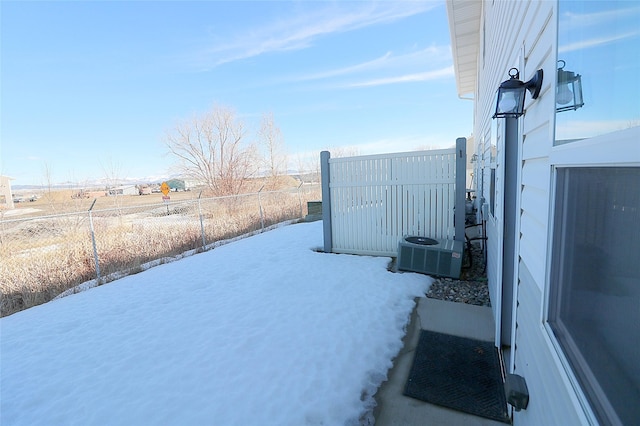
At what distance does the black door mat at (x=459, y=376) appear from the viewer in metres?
2.18

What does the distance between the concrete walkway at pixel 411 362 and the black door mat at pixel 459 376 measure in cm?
6

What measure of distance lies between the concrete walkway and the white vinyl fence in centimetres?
177

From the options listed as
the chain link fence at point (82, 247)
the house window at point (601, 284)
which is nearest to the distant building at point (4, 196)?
the chain link fence at point (82, 247)

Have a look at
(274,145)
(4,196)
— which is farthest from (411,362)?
(274,145)

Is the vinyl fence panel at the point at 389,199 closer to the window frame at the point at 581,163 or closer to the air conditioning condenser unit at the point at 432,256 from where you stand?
the air conditioning condenser unit at the point at 432,256

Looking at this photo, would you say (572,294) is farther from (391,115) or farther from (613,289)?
(391,115)

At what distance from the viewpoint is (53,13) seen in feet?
28.8

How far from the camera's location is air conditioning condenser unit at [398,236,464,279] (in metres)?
4.57

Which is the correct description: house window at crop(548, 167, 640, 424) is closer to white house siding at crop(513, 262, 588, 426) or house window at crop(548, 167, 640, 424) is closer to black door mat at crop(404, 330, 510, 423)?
white house siding at crop(513, 262, 588, 426)

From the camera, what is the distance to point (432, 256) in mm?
4711

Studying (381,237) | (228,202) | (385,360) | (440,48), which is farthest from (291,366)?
(228,202)

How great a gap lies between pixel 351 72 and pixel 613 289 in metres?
19.9

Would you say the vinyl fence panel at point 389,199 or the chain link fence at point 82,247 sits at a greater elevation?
the vinyl fence panel at point 389,199

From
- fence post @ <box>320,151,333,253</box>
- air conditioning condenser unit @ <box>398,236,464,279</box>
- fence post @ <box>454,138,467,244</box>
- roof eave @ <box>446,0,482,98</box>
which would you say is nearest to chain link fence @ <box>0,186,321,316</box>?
fence post @ <box>320,151,333,253</box>
